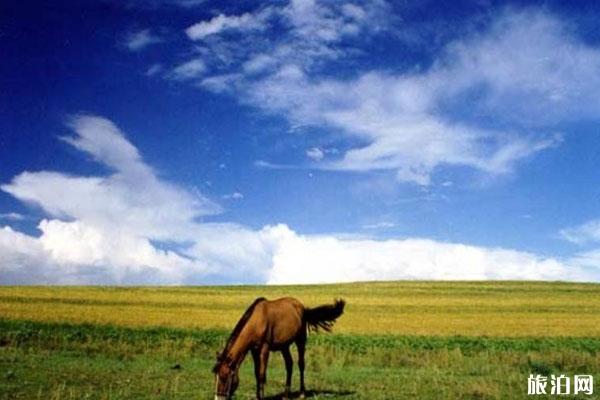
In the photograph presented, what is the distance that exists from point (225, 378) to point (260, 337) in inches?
64.0

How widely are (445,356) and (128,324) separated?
27664 mm

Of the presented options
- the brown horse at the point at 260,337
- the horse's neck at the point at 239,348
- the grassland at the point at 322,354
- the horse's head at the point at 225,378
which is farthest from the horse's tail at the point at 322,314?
the horse's head at the point at 225,378

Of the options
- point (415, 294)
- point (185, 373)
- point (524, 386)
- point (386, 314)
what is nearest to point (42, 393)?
point (185, 373)

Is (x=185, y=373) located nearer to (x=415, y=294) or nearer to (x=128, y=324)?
(x=128, y=324)

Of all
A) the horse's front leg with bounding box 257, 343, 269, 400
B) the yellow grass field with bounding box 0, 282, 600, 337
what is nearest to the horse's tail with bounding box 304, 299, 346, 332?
the horse's front leg with bounding box 257, 343, 269, 400

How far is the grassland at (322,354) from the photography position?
18469 mm

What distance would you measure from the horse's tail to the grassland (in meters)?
1.96

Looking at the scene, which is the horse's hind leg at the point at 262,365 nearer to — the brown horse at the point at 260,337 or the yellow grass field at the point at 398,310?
the brown horse at the point at 260,337

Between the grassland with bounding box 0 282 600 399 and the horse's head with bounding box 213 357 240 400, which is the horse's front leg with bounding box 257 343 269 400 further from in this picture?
the grassland with bounding box 0 282 600 399

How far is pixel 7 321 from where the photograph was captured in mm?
45156

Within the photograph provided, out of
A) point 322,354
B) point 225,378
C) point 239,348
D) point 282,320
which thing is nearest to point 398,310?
point 322,354

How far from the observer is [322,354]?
2905cm

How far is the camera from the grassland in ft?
60.6

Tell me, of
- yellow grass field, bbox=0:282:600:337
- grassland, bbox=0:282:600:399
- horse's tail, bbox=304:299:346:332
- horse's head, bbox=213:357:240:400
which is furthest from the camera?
yellow grass field, bbox=0:282:600:337
